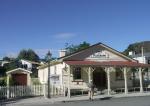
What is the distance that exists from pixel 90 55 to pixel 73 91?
4735 millimetres

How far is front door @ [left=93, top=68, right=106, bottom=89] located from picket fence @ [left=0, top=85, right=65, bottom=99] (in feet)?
18.1

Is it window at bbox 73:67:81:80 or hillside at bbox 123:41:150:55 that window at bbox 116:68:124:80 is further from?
hillside at bbox 123:41:150:55

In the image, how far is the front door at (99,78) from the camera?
3697cm

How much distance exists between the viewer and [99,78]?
37.2 meters

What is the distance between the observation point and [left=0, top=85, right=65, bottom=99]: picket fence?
29.4m

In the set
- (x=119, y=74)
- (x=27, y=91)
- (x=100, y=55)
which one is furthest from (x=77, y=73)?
(x=27, y=91)

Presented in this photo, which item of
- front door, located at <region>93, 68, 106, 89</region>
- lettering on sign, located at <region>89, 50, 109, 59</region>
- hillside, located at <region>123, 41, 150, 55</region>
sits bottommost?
front door, located at <region>93, 68, 106, 89</region>

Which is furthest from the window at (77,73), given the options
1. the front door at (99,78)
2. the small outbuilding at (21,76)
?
the small outbuilding at (21,76)

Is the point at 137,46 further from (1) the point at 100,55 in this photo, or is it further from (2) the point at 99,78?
(1) the point at 100,55

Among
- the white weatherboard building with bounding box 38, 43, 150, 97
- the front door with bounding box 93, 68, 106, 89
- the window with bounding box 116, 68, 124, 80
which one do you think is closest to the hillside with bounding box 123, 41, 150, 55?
the window with bounding box 116, 68, 124, 80

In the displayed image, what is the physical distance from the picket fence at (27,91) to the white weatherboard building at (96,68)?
1269mm

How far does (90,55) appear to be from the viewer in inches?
1437

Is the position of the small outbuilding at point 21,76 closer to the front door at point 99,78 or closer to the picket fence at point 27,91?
the front door at point 99,78

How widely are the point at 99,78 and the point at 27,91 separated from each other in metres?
9.46
